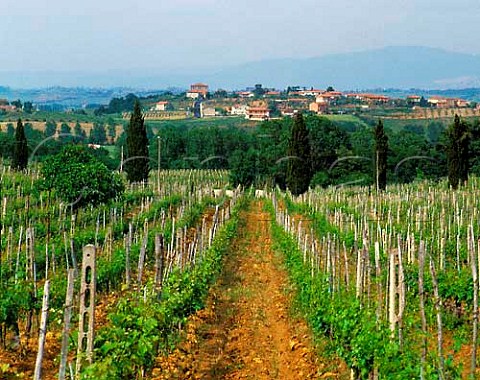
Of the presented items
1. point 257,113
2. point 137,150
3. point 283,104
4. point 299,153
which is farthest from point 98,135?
point 283,104

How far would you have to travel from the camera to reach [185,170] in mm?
71875

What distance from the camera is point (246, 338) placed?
12.4m

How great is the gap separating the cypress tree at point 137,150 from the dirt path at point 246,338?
Answer: 82.0 ft

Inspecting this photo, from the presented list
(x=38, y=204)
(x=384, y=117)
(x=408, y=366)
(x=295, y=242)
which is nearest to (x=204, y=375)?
(x=408, y=366)

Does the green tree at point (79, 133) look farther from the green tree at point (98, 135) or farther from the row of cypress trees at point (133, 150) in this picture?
the row of cypress trees at point (133, 150)

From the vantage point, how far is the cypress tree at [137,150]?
43.8 meters

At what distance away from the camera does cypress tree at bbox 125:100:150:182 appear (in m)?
43.8

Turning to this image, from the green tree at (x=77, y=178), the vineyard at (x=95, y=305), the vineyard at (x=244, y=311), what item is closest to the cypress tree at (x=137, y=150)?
the green tree at (x=77, y=178)

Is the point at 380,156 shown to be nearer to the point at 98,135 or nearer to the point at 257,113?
the point at 98,135

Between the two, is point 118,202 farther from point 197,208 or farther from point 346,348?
point 346,348

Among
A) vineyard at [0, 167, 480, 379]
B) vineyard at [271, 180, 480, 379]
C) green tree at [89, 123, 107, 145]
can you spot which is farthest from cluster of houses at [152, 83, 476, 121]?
vineyard at [271, 180, 480, 379]

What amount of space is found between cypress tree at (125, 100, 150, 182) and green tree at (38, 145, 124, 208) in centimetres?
1648

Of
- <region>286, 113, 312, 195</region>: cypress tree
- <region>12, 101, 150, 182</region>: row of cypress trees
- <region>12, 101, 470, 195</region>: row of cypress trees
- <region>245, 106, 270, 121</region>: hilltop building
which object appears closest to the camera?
<region>12, 101, 470, 195</region>: row of cypress trees

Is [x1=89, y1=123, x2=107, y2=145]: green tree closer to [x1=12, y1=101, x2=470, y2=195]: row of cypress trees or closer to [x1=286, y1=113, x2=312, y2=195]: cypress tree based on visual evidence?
[x1=286, y1=113, x2=312, y2=195]: cypress tree
